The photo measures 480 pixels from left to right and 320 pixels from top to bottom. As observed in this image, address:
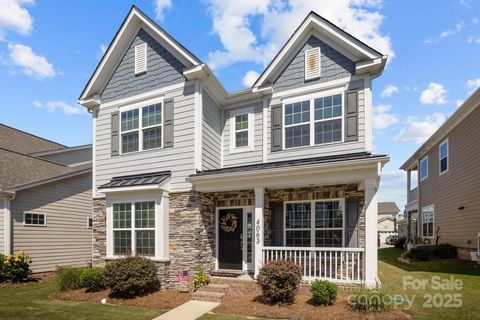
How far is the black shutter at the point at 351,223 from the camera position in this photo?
9.92 metres

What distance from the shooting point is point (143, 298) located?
31.6ft

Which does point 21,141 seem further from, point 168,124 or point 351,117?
point 351,117

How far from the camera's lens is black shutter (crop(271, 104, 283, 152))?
11.3 metres

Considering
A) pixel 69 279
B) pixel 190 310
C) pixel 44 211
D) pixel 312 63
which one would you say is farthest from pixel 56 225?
pixel 312 63

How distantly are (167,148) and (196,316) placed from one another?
18.6 ft

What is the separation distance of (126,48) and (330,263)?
10.7 m

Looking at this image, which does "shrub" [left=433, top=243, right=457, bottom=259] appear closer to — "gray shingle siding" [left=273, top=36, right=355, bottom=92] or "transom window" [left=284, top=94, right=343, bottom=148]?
"transom window" [left=284, top=94, right=343, bottom=148]

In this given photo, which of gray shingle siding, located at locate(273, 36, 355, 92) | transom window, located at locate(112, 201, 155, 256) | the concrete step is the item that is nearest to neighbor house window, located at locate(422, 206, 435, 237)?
gray shingle siding, located at locate(273, 36, 355, 92)

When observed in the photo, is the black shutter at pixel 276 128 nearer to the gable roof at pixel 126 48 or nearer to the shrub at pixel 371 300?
the gable roof at pixel 126 48

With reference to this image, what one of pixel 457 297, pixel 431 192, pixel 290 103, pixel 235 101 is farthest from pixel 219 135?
pixel 431 192

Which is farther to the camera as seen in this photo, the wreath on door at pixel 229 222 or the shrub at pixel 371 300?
the wreath on door at pixel 229 222

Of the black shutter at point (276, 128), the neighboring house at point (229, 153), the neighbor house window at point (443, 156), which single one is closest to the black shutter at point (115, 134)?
the neighboring house at point (229, 153)

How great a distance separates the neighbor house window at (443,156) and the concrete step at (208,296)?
575 inches

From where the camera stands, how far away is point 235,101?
40.5 feet
